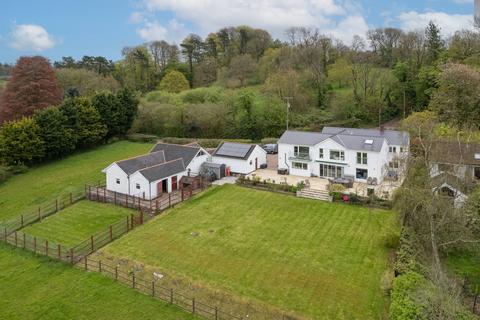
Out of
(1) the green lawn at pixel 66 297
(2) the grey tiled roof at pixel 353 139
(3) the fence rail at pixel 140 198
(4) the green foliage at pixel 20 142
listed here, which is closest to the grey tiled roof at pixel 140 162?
(3) the fence rail at pixel 140 198

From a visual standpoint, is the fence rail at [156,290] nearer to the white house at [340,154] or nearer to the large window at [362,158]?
the white house at [340,154]

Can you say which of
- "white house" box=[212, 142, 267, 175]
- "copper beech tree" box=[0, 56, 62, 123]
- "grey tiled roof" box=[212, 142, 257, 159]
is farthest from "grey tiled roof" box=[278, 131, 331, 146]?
"copper beech tree" box=[0, 56, 62, 123]

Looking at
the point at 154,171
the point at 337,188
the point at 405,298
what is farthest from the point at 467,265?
the point at 154,171

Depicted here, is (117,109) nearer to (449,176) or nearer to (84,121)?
(84,121)

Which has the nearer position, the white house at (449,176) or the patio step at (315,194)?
the white house at (449,176)

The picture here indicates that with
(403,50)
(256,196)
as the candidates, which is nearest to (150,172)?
(256,196)

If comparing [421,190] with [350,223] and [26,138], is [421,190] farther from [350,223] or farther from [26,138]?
[26,138]
